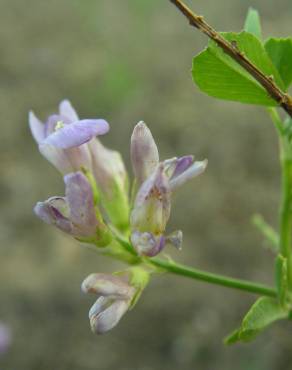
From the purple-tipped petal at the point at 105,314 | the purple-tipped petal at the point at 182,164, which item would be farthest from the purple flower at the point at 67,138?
the purple-tipped petal at the point at 105,314

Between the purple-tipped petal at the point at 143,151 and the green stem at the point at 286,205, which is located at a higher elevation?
the purple-tipped petal at the point at 143,151

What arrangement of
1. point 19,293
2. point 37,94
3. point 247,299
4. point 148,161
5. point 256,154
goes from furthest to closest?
1. point 37,94
2. point 256,154
3. point 19,293
4. point 247,299
5. point 148,161

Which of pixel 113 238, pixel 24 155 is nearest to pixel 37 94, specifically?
pixel 24 155

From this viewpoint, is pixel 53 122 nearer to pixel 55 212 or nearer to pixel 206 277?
pixel 55 212

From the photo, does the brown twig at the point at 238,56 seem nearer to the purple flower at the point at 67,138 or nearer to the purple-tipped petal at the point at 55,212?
the purple flower at the point at 67,138

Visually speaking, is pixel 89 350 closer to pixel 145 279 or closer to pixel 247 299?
pixel 247 299

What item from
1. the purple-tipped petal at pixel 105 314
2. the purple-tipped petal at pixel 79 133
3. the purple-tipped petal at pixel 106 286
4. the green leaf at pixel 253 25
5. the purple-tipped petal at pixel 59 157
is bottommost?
the purple-tipped petal at pixel 105 314
